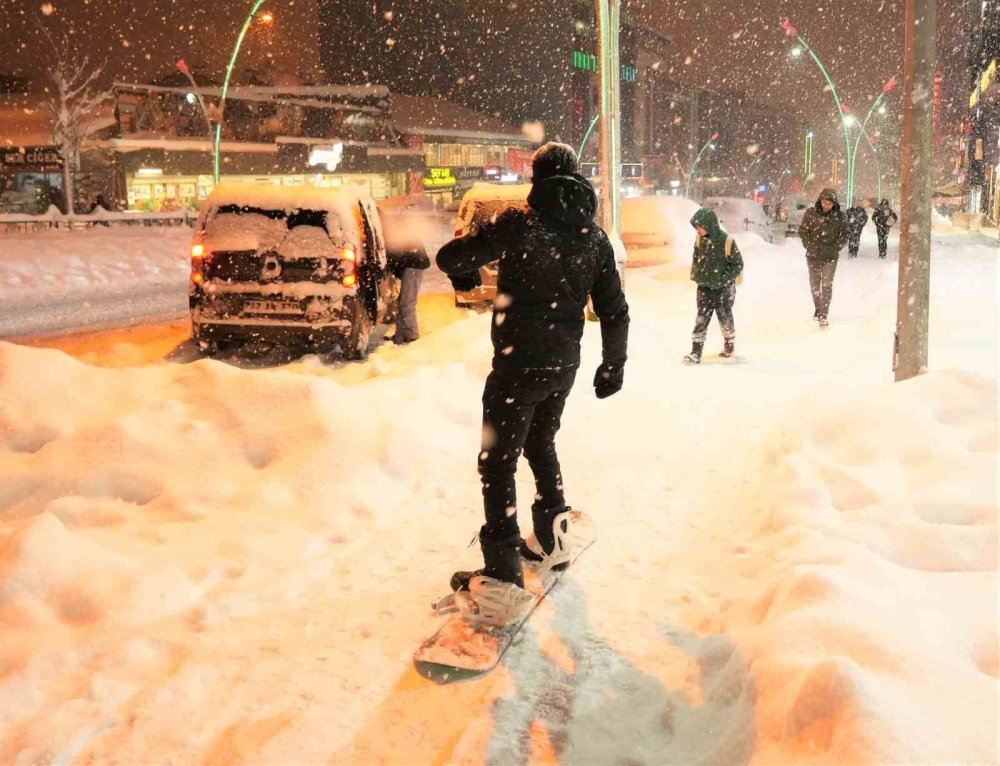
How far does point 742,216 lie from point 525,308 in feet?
87.1

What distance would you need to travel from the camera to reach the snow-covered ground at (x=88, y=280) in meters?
13.9

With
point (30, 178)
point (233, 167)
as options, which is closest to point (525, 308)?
point (233, 167)

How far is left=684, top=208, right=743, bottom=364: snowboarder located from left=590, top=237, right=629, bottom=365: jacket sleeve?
223 inches

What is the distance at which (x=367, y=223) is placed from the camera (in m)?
10.1

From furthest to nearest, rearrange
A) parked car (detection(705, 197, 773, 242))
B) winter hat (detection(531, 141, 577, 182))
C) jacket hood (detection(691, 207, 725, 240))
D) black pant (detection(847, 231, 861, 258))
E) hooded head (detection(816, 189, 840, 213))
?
1. parked car (detection(705, 197, 773, 242))
2. black pant (detection(847, 231, 861, 258))
3. hooded head (detection(816, 189, 840, 213))
4. jacket hood (detection(691, 207, 725, 240))
5. winter hat (detection(531, 141, 577, 182))

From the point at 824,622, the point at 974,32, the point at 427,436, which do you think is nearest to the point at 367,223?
the point at 427,436

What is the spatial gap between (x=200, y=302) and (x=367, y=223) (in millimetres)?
2114

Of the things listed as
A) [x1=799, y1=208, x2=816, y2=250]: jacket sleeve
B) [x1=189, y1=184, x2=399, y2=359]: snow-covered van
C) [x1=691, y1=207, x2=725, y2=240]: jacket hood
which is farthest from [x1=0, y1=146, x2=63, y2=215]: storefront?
Answer: [x1=691, y1=207, x2=725, y2=240]: jacket hood

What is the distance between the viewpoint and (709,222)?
9547 mm

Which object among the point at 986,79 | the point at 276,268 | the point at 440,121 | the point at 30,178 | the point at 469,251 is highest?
the point at 440,121

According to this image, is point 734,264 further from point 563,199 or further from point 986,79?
point 986,79

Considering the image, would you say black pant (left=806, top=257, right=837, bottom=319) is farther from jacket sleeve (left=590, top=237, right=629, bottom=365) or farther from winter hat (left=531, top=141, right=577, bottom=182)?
winter hat (left=531, top=141, right=577, bottom=182)

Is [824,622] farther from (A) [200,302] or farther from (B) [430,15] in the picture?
(B) [430,15]

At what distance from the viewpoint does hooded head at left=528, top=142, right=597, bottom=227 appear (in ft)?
11.8
